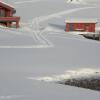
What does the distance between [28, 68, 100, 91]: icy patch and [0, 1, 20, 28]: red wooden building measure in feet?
84.2

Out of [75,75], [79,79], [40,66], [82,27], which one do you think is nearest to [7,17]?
[82,27]

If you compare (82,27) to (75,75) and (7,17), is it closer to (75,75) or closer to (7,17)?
(7,17)

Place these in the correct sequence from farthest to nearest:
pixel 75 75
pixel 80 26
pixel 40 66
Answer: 1. pixel 80 26
2. pixel 40 66
3. pixel 75 75

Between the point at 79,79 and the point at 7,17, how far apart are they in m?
26.9

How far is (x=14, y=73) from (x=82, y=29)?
25604mm

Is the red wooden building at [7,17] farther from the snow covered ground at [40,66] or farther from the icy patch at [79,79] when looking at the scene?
the icy patch at [79,79]

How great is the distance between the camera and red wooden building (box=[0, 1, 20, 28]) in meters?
40.4

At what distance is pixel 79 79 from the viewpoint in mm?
15227

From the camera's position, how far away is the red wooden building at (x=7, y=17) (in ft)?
132

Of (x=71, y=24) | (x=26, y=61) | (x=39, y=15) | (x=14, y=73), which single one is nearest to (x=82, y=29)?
(x=71, y=24)

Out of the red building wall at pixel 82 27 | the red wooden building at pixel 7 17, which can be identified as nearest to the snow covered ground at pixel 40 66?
the red building wall at pixel 82 27

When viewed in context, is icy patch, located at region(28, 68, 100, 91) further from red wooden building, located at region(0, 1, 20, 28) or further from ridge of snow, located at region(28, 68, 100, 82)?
red wooden building, located at region(0, 1, 20, 28)

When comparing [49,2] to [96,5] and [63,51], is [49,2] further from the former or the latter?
[63,51]

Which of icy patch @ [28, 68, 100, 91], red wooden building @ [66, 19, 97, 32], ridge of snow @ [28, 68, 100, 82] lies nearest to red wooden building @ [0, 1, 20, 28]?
red wooden building @ [66, 19, 97, 32]
